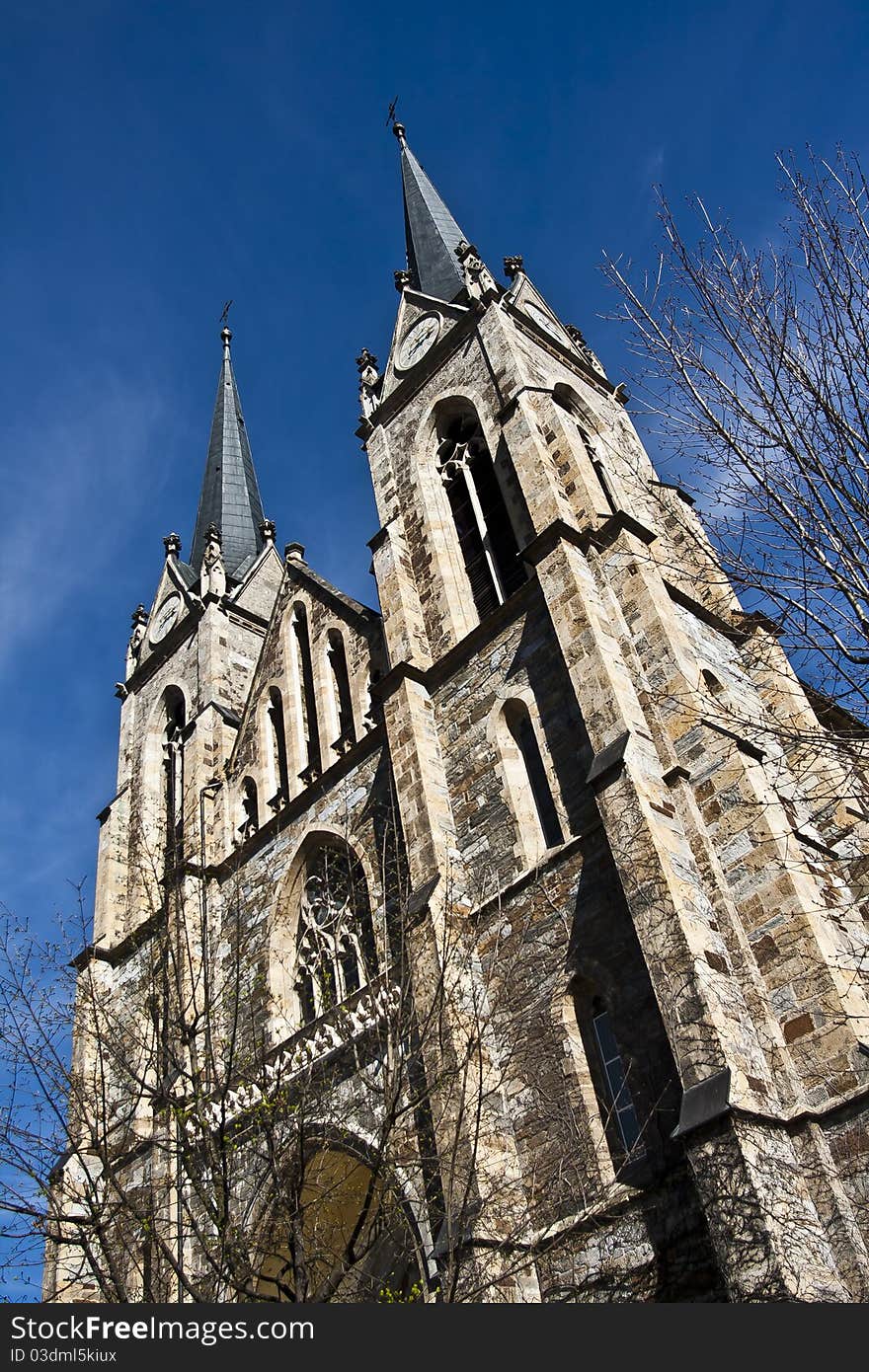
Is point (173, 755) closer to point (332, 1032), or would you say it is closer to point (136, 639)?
point (136, 639)

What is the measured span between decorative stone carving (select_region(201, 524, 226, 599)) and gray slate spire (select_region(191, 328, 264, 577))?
156cm

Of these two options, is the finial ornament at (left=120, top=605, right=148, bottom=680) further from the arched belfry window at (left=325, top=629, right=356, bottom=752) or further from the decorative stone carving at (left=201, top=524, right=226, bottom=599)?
the arched belfry window at (left=325, top=629, right=356, bottom=752)

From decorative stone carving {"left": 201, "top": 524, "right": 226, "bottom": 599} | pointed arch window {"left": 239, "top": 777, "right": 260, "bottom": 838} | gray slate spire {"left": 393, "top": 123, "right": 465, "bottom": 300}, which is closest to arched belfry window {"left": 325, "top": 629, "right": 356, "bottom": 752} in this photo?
pointed arch window {"left": 239, "top": 777, "right": 260, "bottom": 838}

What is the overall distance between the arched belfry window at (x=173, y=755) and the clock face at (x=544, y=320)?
10476 millimetres

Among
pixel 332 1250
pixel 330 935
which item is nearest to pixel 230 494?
pixel 330 935

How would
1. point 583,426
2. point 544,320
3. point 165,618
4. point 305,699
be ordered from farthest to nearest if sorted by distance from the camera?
1. point 165,618
2. point 544,320
3. point 305,699
4. point 583,426

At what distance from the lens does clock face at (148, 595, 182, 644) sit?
2691 centimetres

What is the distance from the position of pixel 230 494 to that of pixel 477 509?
623 inches

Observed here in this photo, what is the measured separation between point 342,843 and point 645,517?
706cm

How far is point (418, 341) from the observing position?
2116cm

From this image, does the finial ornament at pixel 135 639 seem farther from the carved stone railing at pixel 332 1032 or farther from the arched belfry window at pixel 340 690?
the carved stone railing at pixel 332 1032

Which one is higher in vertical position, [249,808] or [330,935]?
[249,808]

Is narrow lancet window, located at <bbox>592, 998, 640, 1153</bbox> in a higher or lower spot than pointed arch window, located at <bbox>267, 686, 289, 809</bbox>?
lower

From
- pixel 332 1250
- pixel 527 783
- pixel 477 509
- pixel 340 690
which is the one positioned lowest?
pixel 332 1250
